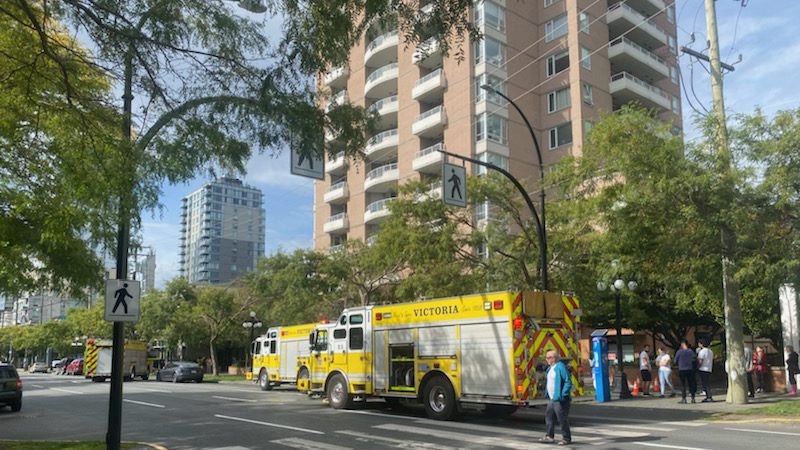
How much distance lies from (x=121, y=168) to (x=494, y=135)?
37355mm

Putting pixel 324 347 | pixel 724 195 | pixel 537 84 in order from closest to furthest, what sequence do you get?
pixel 724 195 → pixel 324 347 → pixel 537 84

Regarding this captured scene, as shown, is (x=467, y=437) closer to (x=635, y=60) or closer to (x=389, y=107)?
(x=389, y=107)

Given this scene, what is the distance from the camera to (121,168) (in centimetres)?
888

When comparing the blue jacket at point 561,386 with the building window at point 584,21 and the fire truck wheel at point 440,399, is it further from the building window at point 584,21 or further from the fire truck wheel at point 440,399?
the building window at point 584,21

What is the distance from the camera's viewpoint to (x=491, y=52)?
149 feet

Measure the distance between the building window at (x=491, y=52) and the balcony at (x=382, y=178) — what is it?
419 inches

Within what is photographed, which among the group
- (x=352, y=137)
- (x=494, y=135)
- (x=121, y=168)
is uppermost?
(x=494, y=135)

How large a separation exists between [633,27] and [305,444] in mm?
43549

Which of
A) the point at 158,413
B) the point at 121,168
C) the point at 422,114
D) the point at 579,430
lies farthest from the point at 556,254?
the point at 422,114

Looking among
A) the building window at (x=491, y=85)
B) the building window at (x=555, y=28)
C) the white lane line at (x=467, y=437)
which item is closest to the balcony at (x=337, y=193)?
the building window at (x=491, y=85)

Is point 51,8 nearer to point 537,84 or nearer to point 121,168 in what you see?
point 121,168

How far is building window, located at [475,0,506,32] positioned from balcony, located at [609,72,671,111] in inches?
355

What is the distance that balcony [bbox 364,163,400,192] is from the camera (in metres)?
50.5

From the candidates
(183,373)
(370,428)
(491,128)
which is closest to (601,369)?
(370,428)
